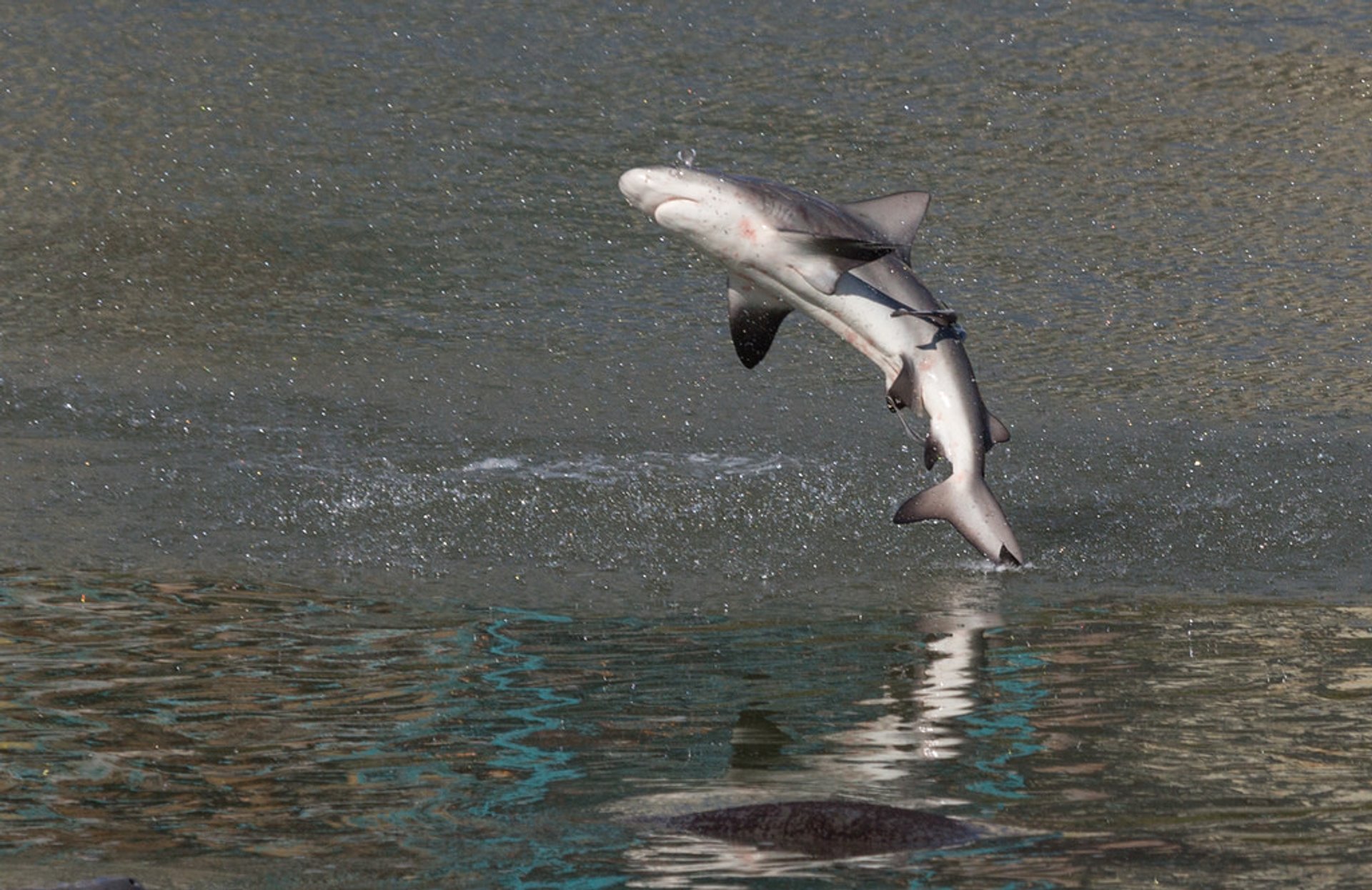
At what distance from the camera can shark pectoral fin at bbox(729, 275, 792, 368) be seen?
5.75 m

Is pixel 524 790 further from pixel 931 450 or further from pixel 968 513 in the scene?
pixel 931 450

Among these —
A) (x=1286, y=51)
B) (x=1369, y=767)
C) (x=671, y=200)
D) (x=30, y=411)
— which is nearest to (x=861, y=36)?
(x=1286, y=51)

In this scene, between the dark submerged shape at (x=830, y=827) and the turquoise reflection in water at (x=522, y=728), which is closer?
the dark submerged shape at (x=830, y=827)

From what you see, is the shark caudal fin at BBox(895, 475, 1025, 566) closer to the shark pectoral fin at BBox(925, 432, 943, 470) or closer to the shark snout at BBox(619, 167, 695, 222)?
the shark pectoral fin at BBox(925, 432, 943, 470)

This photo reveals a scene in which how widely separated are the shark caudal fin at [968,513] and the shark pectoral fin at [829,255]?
592mm

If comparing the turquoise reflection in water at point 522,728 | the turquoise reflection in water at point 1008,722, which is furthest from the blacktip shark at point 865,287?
the turquoise reflection in water at point 522,728

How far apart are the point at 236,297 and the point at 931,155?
3615 millimetres

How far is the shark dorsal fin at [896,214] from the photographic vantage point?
18.7 feet

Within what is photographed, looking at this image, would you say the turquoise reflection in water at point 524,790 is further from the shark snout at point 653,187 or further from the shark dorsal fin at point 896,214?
the shark dorsal fin at point 896,214

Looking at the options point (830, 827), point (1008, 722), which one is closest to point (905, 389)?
point (1008, 722)

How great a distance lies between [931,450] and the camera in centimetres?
561

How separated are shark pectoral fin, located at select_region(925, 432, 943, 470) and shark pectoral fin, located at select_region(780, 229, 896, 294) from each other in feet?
1.55

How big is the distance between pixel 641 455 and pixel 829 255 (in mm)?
2002

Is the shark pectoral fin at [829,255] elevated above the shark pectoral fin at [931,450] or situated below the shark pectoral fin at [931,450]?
above
